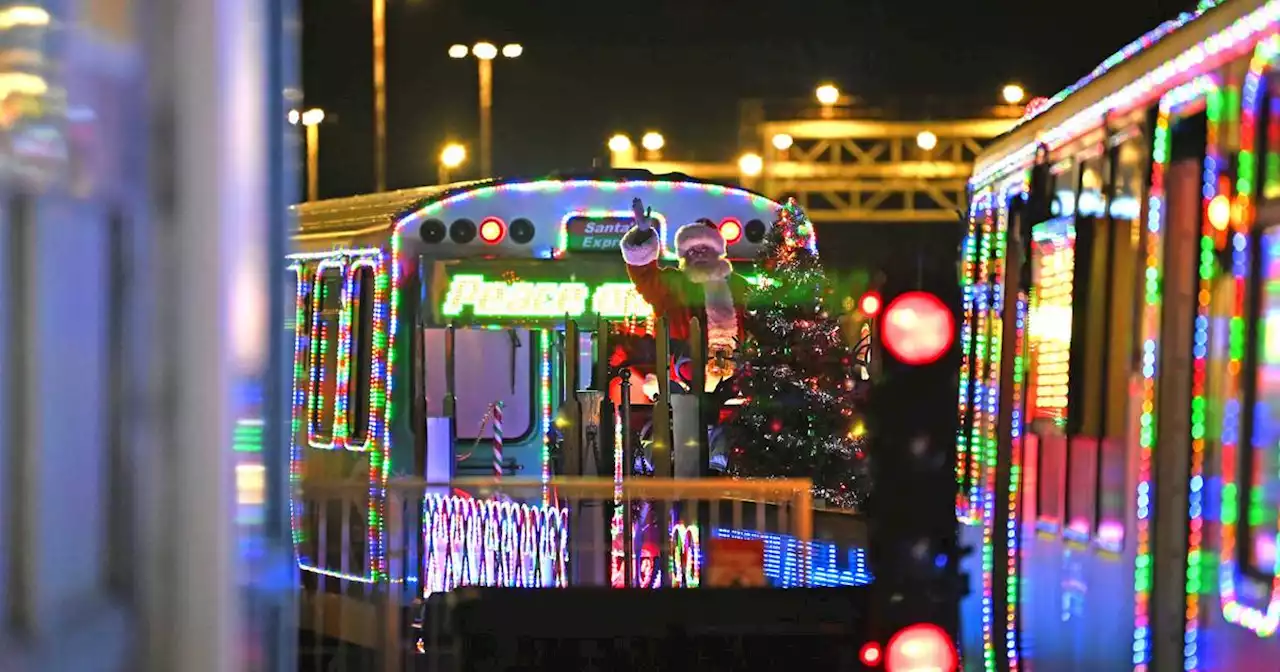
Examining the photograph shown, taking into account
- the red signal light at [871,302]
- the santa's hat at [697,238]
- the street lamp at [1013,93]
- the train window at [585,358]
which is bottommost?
the train window at [585,358]

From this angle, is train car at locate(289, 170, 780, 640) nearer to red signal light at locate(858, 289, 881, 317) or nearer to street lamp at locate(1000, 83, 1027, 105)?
red signal light at locate(858, 289, 881, 317)

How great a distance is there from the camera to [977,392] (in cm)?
632

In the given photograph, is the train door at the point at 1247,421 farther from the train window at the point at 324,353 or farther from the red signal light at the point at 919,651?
the train window at the point at 324,353

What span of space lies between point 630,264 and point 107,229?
9.29 m

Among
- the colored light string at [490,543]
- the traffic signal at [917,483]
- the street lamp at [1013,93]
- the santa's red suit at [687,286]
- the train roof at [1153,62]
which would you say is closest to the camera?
the train roof at [1153,62]

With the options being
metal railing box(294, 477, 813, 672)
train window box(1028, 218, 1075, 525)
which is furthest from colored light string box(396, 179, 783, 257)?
train window box(1028, 218, 1075, 525)

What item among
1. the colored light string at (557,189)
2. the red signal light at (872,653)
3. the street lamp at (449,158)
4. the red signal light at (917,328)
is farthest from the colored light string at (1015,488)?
the street lamp at (449,158)

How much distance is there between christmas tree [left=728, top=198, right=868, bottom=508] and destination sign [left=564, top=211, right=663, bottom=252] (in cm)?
101

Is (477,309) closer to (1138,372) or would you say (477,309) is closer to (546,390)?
(546,390)

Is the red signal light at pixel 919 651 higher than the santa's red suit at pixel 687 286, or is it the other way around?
the santa's red suit at pixel 687 286

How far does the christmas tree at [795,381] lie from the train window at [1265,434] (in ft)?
26.2

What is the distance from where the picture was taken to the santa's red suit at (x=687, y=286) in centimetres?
1084

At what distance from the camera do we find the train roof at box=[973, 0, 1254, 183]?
3.79m

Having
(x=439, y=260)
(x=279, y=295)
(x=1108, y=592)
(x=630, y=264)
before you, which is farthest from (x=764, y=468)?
(x=279, y=295)
